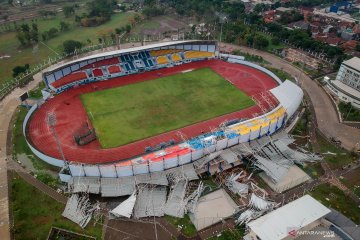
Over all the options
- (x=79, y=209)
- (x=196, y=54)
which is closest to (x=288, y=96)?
(x=196, y=54)

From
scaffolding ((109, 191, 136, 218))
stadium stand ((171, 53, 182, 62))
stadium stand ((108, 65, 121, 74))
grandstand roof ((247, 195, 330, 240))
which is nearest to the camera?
grandstand roof ((247, 195, 330, 240))

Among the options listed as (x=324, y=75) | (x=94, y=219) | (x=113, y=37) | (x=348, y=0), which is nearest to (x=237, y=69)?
(x=324, y=75)

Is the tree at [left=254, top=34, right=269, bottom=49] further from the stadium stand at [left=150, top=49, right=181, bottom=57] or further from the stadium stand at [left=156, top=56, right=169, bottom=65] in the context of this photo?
the stadium stand at [left=156, top=56, right=169, bottom=65]

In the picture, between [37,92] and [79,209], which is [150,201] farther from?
[37,92]

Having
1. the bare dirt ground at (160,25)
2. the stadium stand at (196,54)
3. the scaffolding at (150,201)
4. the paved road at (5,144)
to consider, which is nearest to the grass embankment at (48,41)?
the bare dirt ground at (160,25)

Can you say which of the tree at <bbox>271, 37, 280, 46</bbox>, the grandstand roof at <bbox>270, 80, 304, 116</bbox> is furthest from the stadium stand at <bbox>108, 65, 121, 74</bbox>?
the tree at <bbox>271, 37, 280, 46</bbox>

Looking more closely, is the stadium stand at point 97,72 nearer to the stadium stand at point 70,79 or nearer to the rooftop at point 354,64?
the stadium stand at point 70,79
